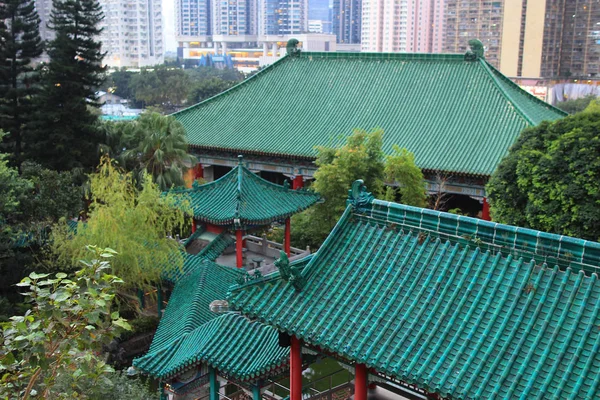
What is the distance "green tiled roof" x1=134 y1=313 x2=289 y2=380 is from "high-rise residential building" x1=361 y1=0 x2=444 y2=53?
76682 mm

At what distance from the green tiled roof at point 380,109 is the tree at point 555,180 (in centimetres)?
348

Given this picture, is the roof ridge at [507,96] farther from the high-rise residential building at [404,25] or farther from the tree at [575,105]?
the high-rise residential building at [404,25]

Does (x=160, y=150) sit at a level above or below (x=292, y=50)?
below

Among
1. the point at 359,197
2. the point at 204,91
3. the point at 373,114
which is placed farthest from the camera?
the point at 204,91

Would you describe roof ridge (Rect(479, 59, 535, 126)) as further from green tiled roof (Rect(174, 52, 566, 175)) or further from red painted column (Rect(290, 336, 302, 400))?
red painted column (Rect(290, 336, 302, 400))

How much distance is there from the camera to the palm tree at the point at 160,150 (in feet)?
67.3

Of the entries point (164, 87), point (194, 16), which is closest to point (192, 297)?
point (164, 87)

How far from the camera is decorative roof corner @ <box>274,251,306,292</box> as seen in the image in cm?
744

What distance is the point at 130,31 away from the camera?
8919 cm

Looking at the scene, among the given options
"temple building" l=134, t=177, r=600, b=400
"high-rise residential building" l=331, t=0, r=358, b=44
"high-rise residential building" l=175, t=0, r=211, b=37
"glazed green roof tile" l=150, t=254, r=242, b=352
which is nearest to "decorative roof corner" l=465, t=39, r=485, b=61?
"glazed green roof tile" l=150, t=254, r=242, b=352

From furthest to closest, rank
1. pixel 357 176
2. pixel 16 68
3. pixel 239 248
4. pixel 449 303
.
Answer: pixel 16 68, pixel 357 176, pixel 239 248, pixel 449 303

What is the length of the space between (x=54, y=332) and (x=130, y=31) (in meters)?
89.8

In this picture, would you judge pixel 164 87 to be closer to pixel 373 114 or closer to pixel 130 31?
pixel 130 31

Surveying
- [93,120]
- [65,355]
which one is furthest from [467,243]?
[93,120]
